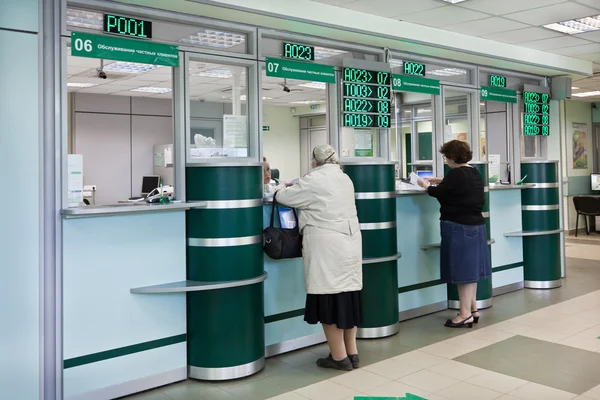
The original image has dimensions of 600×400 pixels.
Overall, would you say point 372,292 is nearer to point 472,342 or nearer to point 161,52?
point 472,342

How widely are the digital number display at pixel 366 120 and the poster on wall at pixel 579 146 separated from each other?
9001mm

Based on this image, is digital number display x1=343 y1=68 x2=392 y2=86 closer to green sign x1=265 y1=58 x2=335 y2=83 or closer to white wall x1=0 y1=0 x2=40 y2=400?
green sign x1=265 y1=58 x2=335 y2=83

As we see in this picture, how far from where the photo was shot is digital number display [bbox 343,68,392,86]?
5.36 m

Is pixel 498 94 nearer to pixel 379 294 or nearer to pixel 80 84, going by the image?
pixel 379 294

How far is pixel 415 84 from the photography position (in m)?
6.00

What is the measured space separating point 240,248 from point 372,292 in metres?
1.43

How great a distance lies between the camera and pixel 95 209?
11.6 ft

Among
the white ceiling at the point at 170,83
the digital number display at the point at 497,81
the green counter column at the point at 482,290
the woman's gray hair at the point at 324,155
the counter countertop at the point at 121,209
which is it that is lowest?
the green counter column at the point at 482,290

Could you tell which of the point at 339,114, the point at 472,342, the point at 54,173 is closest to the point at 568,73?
the point at 339,114

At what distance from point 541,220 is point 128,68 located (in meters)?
5.96

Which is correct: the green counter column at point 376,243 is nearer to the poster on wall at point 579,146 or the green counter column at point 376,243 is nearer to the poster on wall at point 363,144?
the poster on wall at point 363,144

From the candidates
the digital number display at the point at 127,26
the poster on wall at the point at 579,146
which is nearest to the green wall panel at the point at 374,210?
the digital number display at the point at 127,26

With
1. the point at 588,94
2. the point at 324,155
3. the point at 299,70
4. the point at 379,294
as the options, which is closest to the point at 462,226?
the point at 379,294

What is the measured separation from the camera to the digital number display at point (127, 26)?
3.87m
